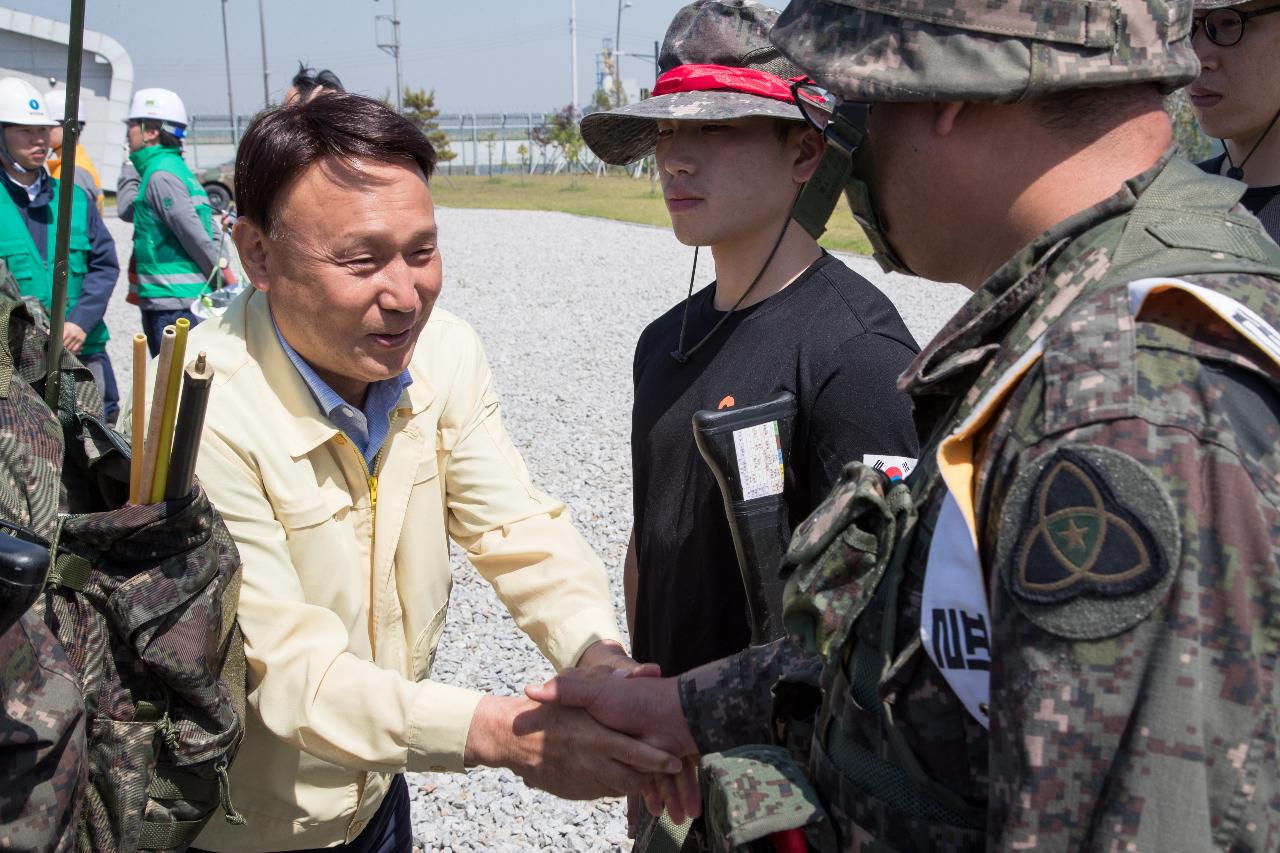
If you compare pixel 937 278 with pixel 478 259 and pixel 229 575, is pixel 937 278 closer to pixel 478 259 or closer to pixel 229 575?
pixel 229 575

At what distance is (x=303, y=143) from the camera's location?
2096 millimetres

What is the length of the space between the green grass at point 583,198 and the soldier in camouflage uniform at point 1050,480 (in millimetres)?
15681

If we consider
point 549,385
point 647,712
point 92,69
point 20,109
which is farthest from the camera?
point 92,69

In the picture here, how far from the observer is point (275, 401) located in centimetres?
216

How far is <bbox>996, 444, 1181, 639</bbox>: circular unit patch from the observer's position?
104 centimetres

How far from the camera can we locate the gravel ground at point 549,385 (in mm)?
4106

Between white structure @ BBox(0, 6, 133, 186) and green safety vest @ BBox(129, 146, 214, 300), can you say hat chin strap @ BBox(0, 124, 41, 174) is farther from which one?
white structure @ BBox(0, 6, 133, 186)

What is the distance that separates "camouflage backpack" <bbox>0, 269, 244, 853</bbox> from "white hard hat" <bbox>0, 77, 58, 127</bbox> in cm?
541

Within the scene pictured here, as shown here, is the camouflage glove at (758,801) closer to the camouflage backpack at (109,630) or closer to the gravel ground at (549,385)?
the camouflage backpack at (109,630)

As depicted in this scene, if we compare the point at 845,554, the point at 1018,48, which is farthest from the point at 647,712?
the point at 1018,48

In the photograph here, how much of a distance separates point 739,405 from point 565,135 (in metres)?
48.9

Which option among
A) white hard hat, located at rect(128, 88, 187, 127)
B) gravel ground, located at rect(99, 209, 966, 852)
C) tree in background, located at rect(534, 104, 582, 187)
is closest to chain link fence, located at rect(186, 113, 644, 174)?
tree in background, located at rect(534, 104, 582, 187)

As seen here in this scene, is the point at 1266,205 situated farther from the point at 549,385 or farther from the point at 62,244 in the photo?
the point at 549,385

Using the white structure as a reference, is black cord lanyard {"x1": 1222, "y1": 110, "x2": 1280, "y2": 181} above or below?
below
